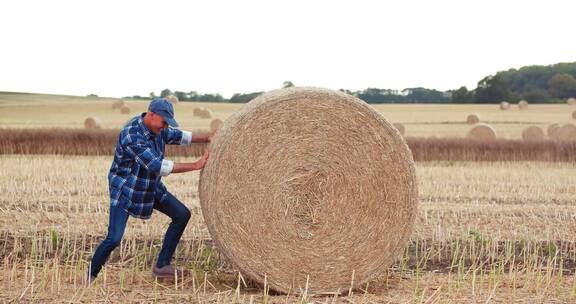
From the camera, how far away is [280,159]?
7293 mm

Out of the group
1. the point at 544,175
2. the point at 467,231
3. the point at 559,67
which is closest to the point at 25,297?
the point at 467,231

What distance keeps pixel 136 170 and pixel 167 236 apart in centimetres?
79

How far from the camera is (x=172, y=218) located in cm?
775

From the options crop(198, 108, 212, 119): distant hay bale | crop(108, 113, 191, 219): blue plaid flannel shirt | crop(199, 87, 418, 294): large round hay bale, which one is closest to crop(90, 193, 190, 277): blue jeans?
crop(108, 113, 191, 219): blue plaid flannel shirt

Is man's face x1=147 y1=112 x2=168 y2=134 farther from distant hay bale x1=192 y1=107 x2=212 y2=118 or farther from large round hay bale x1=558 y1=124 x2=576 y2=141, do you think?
distant hay bale x1=192 y1=107 x2=212 y2=118

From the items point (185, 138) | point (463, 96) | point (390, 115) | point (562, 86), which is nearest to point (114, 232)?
point (185, 138)

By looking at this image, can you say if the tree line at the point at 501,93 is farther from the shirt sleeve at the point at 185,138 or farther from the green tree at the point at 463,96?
the shirt sleeve at the point at 185,138

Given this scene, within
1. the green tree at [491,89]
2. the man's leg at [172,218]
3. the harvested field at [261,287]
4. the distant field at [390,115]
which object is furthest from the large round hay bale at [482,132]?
the green tree at [491,89]

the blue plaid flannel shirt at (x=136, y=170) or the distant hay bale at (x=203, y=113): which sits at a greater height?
the blue plaid flannel shirt at (x=136, y=170)

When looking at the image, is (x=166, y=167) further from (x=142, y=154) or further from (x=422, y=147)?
(x=422, y=147)

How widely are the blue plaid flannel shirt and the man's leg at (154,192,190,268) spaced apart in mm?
178

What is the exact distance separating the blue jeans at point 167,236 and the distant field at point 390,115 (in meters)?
23.3

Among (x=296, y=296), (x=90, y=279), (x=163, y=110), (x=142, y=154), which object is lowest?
(x=296, y=296)

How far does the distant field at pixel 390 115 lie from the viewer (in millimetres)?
34969
